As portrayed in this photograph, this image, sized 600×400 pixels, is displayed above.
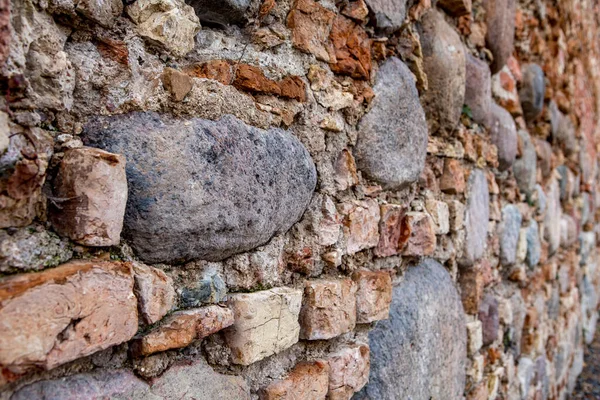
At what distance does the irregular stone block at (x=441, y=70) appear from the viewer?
1326 millimetres

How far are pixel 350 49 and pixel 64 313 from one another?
2.32ft

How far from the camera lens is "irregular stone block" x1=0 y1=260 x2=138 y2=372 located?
459 mm

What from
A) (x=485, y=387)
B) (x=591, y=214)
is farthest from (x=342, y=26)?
(x=591, y=214)

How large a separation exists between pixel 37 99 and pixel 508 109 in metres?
1.95

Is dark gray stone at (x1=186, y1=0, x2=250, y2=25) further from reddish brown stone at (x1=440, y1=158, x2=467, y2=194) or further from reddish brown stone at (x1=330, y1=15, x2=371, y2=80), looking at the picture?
reddish brown stone at (x1=440, y1=158, x2=467, y2=194)

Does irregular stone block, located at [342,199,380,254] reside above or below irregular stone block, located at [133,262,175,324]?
above

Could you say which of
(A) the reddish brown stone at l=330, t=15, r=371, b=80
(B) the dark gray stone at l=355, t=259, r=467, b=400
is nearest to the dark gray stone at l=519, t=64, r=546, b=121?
(B) the dark gray stone at l=355, t=259, r=467, b=400

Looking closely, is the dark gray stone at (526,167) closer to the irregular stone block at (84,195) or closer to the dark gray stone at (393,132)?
the dark gray stone at (393,132)

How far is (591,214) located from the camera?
413 centimetres

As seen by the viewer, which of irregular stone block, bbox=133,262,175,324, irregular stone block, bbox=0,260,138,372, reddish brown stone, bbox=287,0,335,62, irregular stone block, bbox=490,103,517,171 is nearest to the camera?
irregular stone block, bbox=0,260,138,372

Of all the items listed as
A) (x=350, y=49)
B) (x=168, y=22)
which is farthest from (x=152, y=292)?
(x=350, y=49)

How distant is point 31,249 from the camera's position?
503 mm

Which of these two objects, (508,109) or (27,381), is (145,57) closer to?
(27,381)

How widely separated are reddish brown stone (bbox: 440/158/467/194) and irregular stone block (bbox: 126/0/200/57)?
3.13 ft
